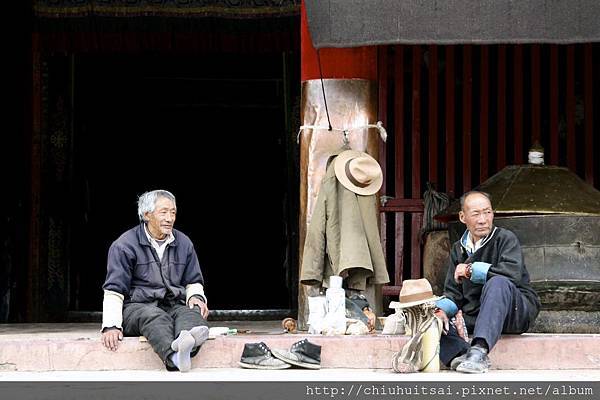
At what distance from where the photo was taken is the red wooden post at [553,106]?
9.16 metres

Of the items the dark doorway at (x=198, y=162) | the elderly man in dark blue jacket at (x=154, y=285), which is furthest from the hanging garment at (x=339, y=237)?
the dark doorway at (x=198, y=162)

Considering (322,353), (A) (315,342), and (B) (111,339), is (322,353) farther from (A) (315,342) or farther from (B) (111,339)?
(B) (111,339)

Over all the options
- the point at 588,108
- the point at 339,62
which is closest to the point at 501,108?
the point at 588,108

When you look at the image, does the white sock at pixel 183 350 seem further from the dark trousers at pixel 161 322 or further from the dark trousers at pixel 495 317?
the dark trousers at pixel 495 317

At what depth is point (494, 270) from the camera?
702 cm

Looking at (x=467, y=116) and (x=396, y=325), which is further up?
(x=467, y=116)

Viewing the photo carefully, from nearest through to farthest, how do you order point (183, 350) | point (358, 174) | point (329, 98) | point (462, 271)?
point (183, 350), point (462, 271), point (358, 174), point (329, 98)

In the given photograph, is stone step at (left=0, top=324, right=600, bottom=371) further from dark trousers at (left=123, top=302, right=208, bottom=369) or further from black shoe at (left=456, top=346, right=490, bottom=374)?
black shoe at (left=456, top=346, right=490, bottom=374)

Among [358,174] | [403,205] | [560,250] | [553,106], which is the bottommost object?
[560,250]

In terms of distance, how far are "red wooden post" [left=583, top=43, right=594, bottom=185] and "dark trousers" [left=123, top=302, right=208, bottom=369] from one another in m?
3.36

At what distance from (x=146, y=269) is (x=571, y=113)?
3545mm

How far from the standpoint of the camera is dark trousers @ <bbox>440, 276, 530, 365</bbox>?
6816 mm

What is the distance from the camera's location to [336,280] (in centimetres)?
772

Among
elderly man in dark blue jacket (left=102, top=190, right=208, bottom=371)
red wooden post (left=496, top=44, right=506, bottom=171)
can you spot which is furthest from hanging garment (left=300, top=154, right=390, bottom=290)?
red wooden post (left=496, top=44, right=506, bottom=171)
